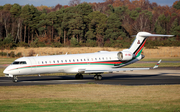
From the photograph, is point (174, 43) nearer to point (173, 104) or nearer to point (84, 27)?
point (84, 27)

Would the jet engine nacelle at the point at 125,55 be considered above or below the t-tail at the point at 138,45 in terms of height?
below

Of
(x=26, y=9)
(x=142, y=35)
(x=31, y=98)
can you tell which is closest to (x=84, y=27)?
(x=26, y=9)

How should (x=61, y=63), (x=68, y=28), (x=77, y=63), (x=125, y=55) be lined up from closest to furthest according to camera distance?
(x=61, y=63) → (x=77, y=63) → (x=125, y=55) → (x=68, y=28)

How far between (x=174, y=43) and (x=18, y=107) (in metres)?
81.8

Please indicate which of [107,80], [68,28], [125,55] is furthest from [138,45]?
[68,28]

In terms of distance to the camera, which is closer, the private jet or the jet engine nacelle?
the private jet

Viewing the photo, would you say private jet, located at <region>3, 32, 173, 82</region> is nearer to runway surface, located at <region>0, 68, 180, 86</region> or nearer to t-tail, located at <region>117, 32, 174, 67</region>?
t-tail, located at <region>117, 32, 174, 67</region>

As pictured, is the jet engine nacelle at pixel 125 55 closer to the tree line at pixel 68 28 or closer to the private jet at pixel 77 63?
the private jet at pixel 77 63

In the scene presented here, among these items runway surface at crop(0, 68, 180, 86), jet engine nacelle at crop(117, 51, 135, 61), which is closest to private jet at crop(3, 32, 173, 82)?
jet engine nacelle at crop(117, 51, 135, 61)

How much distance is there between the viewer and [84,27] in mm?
91500

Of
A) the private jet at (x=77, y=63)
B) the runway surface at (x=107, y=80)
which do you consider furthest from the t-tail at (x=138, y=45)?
the runway surface at (x=107, y=80)

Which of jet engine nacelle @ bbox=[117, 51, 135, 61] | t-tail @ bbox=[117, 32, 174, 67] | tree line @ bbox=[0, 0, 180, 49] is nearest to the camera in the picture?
jet engine nacelle @ bbox=[117, 51, 135, 61]

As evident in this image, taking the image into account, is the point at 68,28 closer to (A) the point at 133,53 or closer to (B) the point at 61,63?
(A) the point at 133,53

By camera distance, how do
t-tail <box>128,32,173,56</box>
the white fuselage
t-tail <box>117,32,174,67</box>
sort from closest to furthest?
the white fuselage
t-tail <box>117,32,174,67</box>
t-tail <box>128,32,173,56</box>
